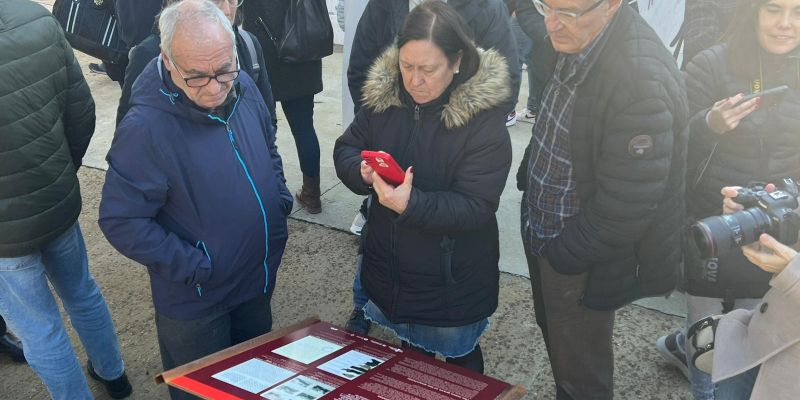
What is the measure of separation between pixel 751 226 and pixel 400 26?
203cm

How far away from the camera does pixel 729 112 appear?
234 centimetres

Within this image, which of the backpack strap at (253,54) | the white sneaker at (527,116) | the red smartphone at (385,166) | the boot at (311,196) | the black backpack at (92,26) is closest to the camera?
the red smartphone at (385,166)

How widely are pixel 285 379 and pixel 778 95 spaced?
2014mm

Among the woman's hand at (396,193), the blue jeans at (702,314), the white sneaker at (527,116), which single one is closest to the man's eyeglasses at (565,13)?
the woman's hand at (396,193)

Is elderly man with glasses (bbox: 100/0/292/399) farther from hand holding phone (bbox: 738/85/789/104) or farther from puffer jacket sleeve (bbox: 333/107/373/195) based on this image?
hand holding phone (bbox: 738/85/789/104)

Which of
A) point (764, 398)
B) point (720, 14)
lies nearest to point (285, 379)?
point (764, 398)

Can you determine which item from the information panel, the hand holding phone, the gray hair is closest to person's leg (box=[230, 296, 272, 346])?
the information panel

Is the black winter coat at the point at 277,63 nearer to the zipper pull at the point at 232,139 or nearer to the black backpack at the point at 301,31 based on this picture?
the black backpack at the point at 301,31

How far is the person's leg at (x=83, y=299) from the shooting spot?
269 centimetres

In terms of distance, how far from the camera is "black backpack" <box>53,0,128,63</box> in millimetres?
3465

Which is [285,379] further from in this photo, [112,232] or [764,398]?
[764,398]

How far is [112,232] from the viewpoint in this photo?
6.96 ft

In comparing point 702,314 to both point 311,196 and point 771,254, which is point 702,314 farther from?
point 311,196

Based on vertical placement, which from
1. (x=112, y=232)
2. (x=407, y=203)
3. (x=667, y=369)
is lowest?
(x=667, y=369)
